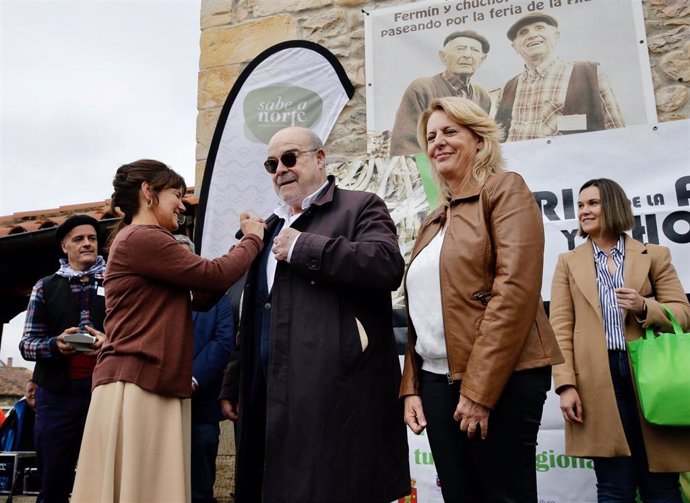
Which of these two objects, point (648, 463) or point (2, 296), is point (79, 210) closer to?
point (2, 296)

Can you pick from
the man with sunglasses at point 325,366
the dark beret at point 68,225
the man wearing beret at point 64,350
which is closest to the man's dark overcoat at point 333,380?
the man with sunglasses at point 325,366

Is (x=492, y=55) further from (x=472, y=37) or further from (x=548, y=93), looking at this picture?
(x=548, y=93)

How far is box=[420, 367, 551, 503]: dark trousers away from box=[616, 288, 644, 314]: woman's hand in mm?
1049

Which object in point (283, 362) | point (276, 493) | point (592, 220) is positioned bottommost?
point (276, 493)

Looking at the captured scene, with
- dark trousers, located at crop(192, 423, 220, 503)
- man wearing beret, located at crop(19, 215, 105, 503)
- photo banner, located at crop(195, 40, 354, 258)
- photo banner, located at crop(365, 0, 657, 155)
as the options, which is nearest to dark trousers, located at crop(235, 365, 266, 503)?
dark trousers, located at crop(192, 423, 220, 503)

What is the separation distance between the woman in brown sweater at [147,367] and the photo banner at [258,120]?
216 cm

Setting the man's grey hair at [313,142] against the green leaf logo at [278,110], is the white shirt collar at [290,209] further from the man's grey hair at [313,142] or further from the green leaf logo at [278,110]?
the green leaf logo at [278,110]

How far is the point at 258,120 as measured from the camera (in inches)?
186

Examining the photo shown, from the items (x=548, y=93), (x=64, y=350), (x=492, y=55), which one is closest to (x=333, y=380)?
(x=64, y=350)

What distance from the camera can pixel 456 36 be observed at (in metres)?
4.43

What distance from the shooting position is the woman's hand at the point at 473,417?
1.68 metres

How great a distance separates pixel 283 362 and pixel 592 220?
1840mm

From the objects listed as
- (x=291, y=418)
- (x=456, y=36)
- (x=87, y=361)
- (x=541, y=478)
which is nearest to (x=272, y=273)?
(x=291, y=418)

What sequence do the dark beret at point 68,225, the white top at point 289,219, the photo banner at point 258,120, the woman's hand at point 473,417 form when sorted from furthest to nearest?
the photo banner at point 258,120
the dark beret at point 68,225
the white top at point 289,219
the woman's hand at point 473,417
